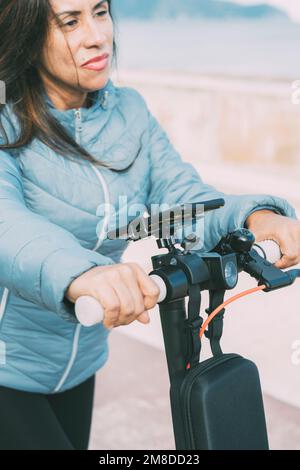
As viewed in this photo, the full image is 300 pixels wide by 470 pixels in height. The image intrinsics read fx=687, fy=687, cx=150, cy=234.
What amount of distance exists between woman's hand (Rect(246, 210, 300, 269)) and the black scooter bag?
29cm

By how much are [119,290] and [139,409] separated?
2626 millimetres

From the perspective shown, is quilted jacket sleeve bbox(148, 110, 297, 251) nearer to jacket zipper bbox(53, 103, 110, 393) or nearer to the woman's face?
jacket zipper bbox(53, 103, 110, 393)

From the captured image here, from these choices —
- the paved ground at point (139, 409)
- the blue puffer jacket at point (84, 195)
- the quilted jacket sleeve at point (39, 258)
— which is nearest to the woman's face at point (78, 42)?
the blue puffer jacket at point (84, 195)

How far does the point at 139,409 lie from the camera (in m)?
3.60

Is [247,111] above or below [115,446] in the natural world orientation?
above

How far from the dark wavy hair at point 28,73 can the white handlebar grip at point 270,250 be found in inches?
20.5

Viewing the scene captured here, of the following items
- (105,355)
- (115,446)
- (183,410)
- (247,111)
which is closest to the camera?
(183,410)

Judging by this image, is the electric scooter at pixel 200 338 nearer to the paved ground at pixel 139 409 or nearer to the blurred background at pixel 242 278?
the blurred background at pixel 242 278

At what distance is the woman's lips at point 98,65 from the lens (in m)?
1.73

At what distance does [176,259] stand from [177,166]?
0.69 meters

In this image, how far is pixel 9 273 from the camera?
1326 millimetres

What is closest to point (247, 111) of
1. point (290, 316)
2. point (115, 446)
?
point (290, 316)

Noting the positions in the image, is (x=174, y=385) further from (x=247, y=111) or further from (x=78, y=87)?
(x=247, y=111)
